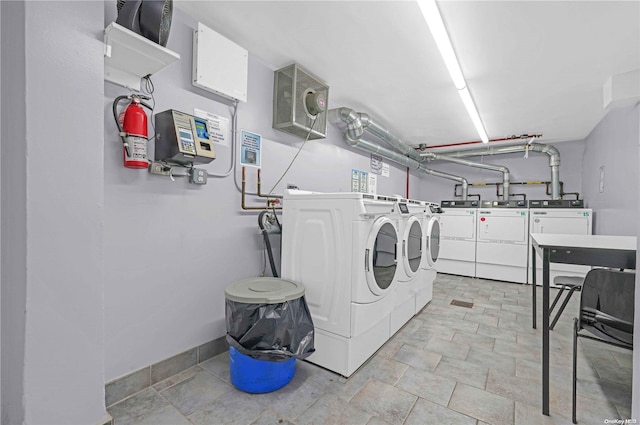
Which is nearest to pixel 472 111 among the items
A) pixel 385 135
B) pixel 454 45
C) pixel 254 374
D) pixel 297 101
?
pixel 385 135

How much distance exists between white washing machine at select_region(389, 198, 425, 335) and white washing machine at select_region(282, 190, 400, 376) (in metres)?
0.26

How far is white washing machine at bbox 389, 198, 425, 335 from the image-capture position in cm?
261

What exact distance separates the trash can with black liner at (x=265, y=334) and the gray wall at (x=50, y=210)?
2.31 ft

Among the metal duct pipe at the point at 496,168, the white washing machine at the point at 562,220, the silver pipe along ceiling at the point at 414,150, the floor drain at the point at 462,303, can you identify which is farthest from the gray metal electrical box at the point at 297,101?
the white washing machine at the point at 562,220

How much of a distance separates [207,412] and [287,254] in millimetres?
1126

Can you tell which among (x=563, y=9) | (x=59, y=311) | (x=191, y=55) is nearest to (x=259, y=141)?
(x=191, y=55)

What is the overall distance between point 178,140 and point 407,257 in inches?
84.4

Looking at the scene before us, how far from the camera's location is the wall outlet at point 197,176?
2047mm

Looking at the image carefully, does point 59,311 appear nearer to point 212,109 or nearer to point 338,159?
point 212,109

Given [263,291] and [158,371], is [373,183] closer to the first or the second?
[263,291]

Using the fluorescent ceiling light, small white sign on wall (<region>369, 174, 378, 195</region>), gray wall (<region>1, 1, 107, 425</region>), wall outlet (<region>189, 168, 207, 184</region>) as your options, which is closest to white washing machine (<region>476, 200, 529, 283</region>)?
the fluorescent ceiling light

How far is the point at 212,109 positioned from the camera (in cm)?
222

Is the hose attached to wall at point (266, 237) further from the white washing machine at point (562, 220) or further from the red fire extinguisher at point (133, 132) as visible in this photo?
the white washing machine at point (562, 220)

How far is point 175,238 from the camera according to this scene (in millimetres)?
1992
